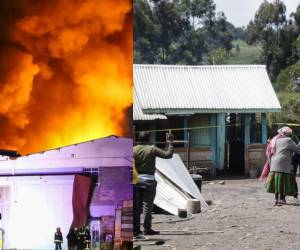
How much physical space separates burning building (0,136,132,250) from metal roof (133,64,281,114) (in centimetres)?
921

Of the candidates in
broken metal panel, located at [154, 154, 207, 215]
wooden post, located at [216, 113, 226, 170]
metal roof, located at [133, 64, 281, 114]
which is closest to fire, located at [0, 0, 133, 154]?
broken metal panel, located at [154, 154, 207, 215]

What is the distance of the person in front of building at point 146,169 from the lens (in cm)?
528

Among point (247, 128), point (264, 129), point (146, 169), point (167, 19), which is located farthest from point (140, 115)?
point (167, 19)

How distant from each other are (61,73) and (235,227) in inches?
150

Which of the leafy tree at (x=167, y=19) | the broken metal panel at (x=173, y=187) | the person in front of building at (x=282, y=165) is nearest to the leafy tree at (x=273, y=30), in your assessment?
the leafy tree at (x=167, y=19)

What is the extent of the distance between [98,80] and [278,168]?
5.31 metres

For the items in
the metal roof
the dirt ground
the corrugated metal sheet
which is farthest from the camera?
the metal roof

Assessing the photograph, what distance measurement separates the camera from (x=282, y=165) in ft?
25.3

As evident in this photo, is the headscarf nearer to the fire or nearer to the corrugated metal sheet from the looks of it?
the corrugated metal sheet

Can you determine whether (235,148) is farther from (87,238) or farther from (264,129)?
(87,238)

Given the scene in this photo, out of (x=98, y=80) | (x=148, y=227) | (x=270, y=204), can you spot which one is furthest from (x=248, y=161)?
(x=98, y=80)

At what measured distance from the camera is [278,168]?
7746mm

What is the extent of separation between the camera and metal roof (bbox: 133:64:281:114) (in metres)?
12.8

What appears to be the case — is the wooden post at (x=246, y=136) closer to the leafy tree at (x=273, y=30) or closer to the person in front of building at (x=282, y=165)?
the person in front of building at (x=282, y=165)
